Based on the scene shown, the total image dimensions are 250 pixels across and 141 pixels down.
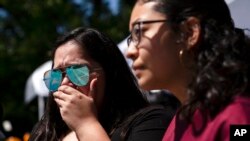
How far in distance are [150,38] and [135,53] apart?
66 millimetres

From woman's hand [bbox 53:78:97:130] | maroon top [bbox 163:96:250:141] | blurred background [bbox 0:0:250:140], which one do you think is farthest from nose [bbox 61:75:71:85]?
blurred background [bbox 0:0:250:140]

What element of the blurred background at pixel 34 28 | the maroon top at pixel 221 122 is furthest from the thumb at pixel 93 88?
the blurred background at pixel 34 28

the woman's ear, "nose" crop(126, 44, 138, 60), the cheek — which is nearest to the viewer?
the woman's ear

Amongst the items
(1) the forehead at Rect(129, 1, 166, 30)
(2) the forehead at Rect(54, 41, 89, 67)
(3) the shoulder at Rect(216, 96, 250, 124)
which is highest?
(1) the forehead at Rect(129, 1, 166, 30)

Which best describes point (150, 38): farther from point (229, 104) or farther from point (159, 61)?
point (229, 104)

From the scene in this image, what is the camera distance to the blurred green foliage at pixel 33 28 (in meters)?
16.3

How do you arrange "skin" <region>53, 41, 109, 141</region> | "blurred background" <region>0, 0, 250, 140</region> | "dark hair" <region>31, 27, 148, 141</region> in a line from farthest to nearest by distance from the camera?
"blurred background" <region>0, 0, 250, 140</region> < "dark hair" <region>31, 27, 148, 141</region> < "skin" <region>53, 41, 109, 141</region>

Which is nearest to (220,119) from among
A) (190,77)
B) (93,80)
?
(190,77)

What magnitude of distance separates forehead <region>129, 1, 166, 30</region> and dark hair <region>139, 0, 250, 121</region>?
25mm

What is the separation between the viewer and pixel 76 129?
2.42m

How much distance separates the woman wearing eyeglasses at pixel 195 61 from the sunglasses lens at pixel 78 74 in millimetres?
548

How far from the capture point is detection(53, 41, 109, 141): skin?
2.40m

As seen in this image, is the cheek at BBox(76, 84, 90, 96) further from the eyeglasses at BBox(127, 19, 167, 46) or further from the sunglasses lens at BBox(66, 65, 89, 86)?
the eyeglasses at BBox(127, 19, 167, 46)

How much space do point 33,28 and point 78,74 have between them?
47.0 ft
